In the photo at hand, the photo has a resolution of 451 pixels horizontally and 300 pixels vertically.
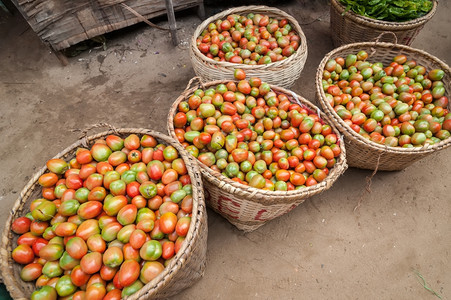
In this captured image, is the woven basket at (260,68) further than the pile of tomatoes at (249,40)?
No

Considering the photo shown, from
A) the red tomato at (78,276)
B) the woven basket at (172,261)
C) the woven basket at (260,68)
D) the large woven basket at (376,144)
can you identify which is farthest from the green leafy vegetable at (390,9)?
the red tomato at (78,276)

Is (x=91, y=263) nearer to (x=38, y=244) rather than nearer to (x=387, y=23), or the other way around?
(x=38, y=244)

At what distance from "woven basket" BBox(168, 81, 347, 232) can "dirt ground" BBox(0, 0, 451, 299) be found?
0.45 metres

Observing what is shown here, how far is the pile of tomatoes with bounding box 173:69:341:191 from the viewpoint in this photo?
206cm

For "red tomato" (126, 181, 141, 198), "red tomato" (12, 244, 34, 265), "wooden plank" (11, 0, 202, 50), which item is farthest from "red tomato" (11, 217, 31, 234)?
"wooden plank" (11, 0, 202, 50)

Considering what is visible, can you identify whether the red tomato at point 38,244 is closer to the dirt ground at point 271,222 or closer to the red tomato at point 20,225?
the red tomato at point 20,225

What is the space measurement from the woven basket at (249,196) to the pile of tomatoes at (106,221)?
0.22m

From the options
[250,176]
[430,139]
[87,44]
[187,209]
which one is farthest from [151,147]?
[87,44]

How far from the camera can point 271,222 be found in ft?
8.68

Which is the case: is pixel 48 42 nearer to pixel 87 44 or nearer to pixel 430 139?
pixel 87 44

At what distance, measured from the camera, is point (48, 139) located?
10.5ft

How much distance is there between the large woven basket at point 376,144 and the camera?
2.24 meters

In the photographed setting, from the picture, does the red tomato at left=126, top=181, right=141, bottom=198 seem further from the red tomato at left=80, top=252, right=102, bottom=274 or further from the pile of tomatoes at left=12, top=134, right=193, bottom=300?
the red tomato at left=80, top=252, right=102, bottom=274

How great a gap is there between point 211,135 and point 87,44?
3.19 m
